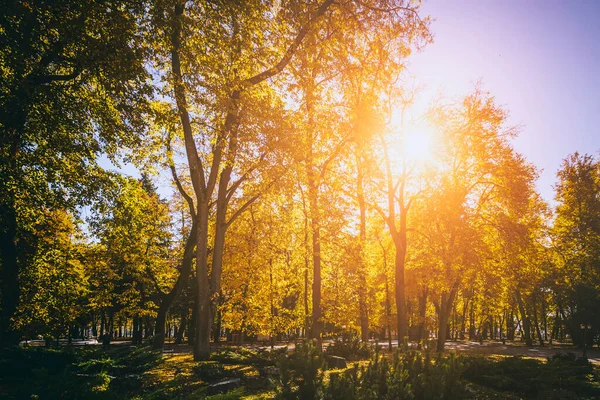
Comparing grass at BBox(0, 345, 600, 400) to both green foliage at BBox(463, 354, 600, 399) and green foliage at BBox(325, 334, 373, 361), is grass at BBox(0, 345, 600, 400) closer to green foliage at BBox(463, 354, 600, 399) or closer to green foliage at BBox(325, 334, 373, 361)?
green foliage at BBox(463, 354, 600, 399)

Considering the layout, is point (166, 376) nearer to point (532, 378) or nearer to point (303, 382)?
point (303, 382)

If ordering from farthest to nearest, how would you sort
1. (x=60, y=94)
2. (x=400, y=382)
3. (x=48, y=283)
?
(x=48, y=283) → (x=60, y=94) → (x=400, y=382)

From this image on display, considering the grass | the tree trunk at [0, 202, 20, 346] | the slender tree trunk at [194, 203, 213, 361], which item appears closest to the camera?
the grass

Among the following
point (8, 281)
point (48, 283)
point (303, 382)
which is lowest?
point (303, 382)

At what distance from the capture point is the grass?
4.48 metres

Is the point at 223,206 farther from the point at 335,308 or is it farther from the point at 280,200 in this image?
the point at 335,308

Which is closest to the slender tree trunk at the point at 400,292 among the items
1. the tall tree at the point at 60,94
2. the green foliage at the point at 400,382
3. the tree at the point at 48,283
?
the green foliage at the point at 400,382

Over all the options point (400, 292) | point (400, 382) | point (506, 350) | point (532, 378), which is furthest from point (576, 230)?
point (400, 382)

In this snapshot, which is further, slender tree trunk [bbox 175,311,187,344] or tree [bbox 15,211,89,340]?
slender tree trunk [bbox 175,311,187,344]

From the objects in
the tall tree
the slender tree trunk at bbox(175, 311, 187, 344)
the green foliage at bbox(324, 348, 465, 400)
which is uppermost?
the tall tree

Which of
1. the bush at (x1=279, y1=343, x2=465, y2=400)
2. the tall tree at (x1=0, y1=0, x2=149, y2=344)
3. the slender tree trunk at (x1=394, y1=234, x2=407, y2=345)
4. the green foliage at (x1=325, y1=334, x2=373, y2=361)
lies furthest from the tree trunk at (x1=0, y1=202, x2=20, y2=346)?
the slender tree trunk at (x1=394, y1=234, x2=407, y2=345)

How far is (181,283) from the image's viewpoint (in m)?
16.6

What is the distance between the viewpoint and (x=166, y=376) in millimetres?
7793

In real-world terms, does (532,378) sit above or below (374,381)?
below
